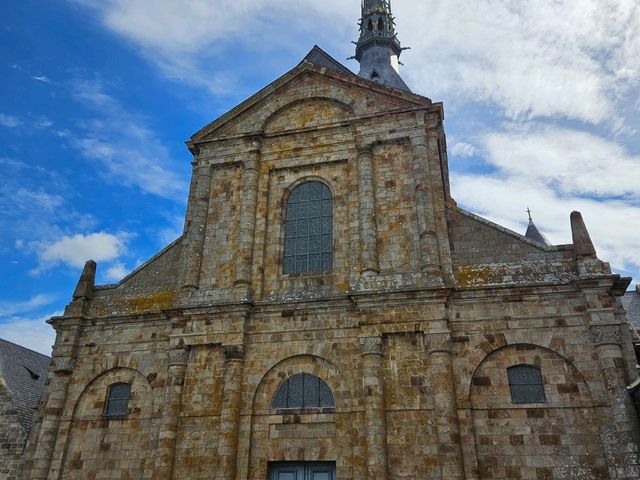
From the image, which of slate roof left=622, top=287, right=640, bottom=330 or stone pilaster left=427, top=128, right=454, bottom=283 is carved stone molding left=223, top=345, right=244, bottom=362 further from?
slate roof left=622, top=287, right=640, bottom=330

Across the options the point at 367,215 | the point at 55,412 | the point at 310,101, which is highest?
the point at 310,101

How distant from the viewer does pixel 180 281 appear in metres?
14.8

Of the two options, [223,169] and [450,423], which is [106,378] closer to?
[223,169]

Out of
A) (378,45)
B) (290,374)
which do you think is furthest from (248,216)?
(378,45)

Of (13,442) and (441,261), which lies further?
(13,442)

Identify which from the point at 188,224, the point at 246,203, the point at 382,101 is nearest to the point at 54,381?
the point at 188,224

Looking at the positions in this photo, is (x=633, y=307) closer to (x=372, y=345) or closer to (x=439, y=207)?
(x=439, y=207)

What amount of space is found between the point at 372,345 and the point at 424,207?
4.03 meters

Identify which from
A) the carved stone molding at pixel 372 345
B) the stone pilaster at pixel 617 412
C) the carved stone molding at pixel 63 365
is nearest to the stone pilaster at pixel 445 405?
the carved stone molding at pixel 372 345

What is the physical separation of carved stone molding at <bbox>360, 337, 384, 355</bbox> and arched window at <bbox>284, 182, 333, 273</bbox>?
2.50 meters

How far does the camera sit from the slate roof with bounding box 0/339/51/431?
17625 mm

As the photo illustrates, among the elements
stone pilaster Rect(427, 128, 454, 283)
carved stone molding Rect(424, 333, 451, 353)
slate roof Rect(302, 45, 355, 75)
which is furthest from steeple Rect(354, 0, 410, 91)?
carved stone molding Rect(424, 333, 451, 353)

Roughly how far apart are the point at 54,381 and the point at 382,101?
484 inches

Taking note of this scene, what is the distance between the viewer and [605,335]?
11.3 metres
